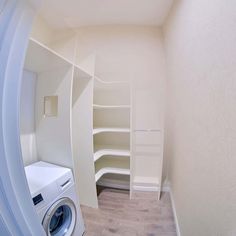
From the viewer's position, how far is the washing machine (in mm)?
1207

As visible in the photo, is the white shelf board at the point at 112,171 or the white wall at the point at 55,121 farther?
the white shelf board at the point at 112,171

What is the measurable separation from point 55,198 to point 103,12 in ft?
7.10

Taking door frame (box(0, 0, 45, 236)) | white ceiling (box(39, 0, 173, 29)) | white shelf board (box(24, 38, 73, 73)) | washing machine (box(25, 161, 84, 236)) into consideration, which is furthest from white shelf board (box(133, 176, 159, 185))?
white ceiling (box(39, 0, 173, 29))

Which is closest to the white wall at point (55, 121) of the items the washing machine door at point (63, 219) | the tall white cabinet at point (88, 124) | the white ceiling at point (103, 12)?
the tall white cabinet at point (88, 124)

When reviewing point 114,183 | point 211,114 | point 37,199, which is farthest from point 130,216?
point 211,114

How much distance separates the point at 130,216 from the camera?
1960 millimetres

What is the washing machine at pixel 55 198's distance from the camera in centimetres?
121

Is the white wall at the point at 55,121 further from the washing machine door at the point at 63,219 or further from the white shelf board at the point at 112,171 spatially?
the white shelf board at the point at 112,171

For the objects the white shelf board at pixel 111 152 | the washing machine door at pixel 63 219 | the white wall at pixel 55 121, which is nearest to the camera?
the washing machine door at pixel 63 219

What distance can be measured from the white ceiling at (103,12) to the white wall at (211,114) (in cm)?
66

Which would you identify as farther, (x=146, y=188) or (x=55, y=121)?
(x=146, y=188)

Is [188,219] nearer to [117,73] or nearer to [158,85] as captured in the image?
[158,85]

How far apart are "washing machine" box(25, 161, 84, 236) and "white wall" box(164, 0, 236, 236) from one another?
1.10 metres

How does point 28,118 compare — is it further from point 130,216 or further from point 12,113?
point 130,216
